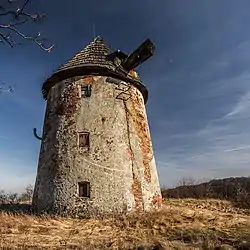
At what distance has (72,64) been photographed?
14.4 metres

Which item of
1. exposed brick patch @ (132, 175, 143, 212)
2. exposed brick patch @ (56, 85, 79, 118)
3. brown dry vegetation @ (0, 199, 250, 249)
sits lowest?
brown dry vegetation @ (0, 199, 250, 249)

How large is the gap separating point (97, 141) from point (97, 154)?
0.55 metres

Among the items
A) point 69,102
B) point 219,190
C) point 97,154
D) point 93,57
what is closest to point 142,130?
point 97,154

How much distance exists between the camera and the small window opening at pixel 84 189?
1238 centimetres

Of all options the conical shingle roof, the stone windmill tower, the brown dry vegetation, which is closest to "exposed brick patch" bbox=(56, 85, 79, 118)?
the stone windmill tower

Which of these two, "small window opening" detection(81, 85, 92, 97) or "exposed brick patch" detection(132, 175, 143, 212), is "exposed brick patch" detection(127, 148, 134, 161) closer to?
"exposed brick patch" detection(132, 175, 143, 212)

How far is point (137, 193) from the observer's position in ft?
41.7

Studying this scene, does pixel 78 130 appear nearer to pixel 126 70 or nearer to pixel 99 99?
pixel 99 99

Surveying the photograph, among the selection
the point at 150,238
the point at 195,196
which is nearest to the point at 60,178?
the point at 150,238

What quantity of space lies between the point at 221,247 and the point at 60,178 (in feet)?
24.2

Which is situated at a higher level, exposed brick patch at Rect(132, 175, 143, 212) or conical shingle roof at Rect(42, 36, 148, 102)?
conical shingle roof at Rect(42, 36, 148, 102)

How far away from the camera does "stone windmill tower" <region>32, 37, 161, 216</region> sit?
1239 centimetres

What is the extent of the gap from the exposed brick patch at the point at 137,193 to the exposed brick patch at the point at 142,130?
0.65 meters

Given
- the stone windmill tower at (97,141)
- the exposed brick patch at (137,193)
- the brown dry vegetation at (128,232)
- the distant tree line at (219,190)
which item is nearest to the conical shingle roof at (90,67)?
the stone windmill tower at (97,141)
